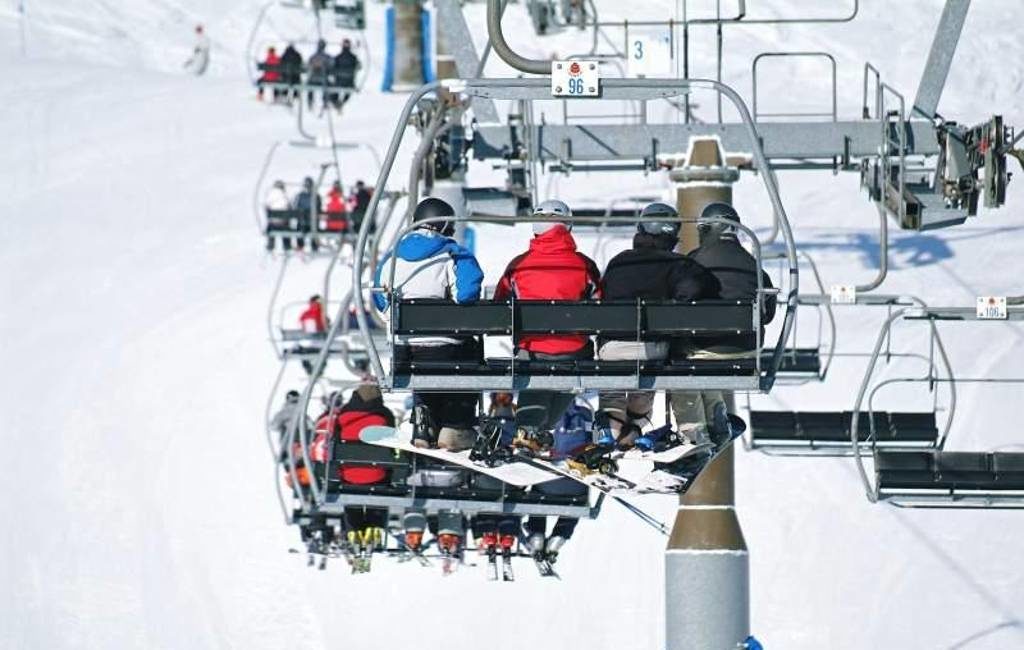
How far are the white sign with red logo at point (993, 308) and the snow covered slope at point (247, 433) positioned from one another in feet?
18.1

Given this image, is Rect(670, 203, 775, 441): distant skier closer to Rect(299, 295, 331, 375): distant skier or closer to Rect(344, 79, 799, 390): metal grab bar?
Rect(344, 79, 799, 390): metal grab bar

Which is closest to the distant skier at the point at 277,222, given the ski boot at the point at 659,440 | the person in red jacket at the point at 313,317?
the person in red jacket at the point at 313,317

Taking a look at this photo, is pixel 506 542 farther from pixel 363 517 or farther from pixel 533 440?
pixel 533 440

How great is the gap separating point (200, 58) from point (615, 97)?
34154 millimetres

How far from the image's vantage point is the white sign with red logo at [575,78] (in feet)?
34.2

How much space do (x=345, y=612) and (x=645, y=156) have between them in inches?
280

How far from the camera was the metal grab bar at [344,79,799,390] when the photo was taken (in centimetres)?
1005

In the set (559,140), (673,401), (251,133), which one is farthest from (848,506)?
(251,133)

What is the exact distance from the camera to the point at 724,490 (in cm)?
1700

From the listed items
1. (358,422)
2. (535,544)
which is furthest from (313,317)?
(358,422)

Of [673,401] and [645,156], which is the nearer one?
[673,401]

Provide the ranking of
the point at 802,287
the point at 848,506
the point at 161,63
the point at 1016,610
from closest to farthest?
1. the point at 1016,610
2. the point at 848,506
3. the point at 802,287
4. the point at 161,63

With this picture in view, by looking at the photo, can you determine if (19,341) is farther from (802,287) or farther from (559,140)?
(559,140)

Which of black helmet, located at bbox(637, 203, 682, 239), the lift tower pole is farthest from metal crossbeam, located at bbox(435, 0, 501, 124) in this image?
black helmet, located at bbox(637, 203, 682, 239)
